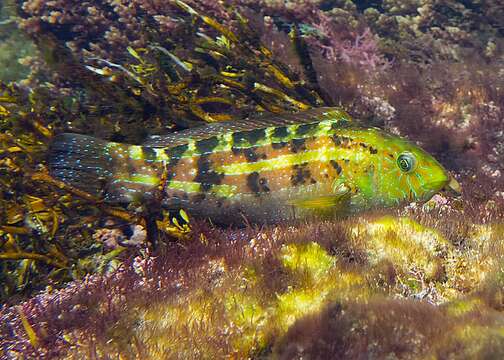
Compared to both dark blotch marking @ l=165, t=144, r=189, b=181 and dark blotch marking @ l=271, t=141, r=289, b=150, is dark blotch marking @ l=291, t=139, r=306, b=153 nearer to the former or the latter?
dark blotch marking @ l=271, t=141, r=289, b=150

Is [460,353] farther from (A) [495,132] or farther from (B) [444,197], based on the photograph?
(A) [495,132]

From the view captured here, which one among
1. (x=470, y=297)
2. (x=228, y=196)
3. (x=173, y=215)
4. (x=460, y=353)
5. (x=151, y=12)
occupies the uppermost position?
(x=151, y=12)

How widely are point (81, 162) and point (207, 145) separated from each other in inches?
50.7

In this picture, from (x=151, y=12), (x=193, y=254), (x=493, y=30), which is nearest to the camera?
(x=193, y=254)

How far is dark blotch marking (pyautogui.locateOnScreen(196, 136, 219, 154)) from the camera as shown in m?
3.97

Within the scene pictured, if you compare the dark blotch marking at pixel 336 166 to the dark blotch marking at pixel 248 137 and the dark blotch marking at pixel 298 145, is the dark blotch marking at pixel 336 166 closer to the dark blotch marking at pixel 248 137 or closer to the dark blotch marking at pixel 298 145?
the dark blotch marking at pixel 298 145

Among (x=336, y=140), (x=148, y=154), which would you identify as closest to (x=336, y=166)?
(x=336, y=140)

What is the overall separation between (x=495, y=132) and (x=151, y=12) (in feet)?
21.4

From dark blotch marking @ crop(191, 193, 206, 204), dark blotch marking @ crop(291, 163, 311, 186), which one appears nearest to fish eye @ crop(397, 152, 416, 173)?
dark blotch marking @ crop(291, 163, 311, 186)

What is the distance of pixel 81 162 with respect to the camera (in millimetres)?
3777

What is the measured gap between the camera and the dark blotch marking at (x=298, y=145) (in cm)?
385

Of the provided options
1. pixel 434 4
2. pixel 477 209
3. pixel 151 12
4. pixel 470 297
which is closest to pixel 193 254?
pixel 470 297

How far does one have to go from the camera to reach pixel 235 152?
3.94m

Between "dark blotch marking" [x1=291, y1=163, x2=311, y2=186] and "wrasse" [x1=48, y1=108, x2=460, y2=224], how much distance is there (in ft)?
0.03
